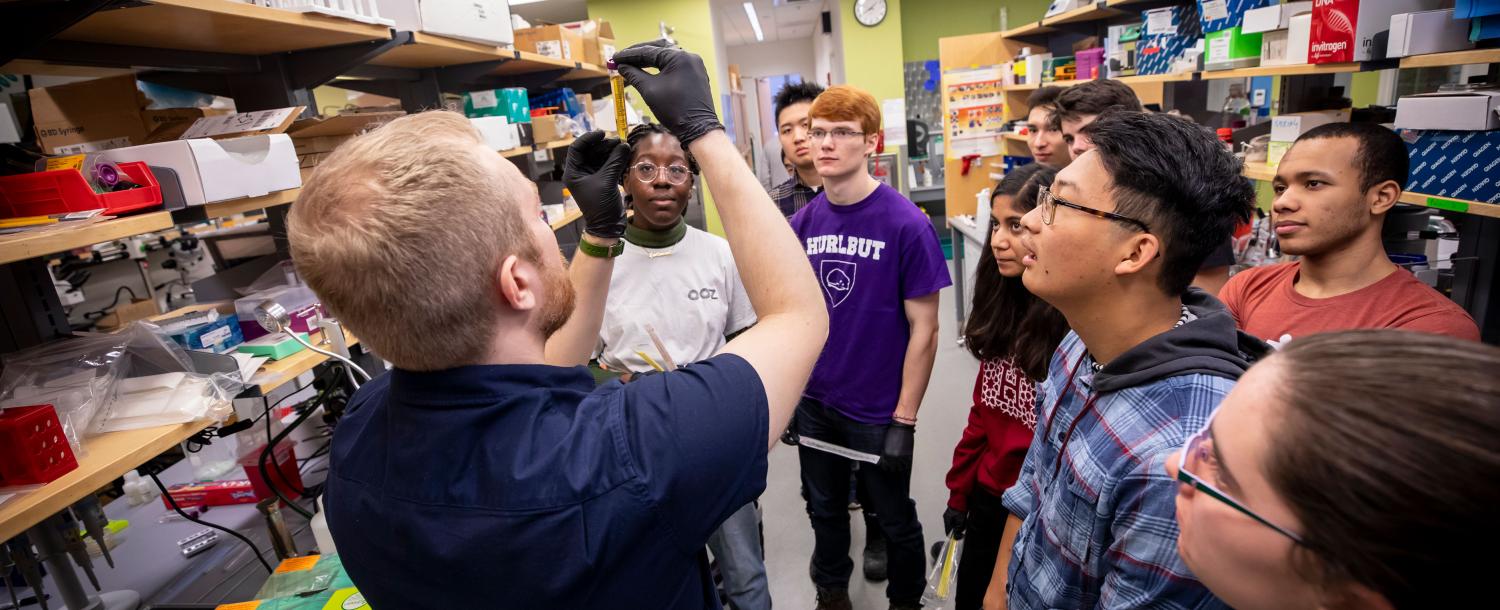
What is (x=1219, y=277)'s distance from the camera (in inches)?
81.4

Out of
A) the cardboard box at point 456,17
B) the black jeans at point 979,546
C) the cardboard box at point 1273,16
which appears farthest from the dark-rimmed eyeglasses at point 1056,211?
the cardboard box at point 456,17

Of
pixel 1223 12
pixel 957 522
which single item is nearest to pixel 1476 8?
pixel 1223 12

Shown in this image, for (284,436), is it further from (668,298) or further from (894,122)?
(894,122)

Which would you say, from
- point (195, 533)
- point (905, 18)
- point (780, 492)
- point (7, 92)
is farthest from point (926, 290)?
point (905, 18)

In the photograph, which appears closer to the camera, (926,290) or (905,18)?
(926,290)

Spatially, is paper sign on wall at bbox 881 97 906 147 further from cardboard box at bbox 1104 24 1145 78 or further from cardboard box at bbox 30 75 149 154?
cardboard box at bbox 30 75 149 154

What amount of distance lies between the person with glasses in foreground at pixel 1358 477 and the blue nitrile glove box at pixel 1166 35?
9.49ft

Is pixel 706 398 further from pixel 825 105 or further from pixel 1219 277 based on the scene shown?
pixel 1219 277

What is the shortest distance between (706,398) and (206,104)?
2.22 m

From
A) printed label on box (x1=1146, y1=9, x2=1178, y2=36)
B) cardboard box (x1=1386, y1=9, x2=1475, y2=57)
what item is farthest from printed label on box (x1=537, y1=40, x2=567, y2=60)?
cardboard box (x1=1386, y1=9, x2=1475, y2=57)

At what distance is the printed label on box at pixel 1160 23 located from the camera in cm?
Answer: 296

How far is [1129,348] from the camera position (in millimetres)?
1062

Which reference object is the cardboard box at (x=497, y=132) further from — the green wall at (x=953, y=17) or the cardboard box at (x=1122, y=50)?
the green wall at (x=953, y=17)

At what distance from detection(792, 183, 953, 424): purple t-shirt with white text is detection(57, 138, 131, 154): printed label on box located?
6.13ft
